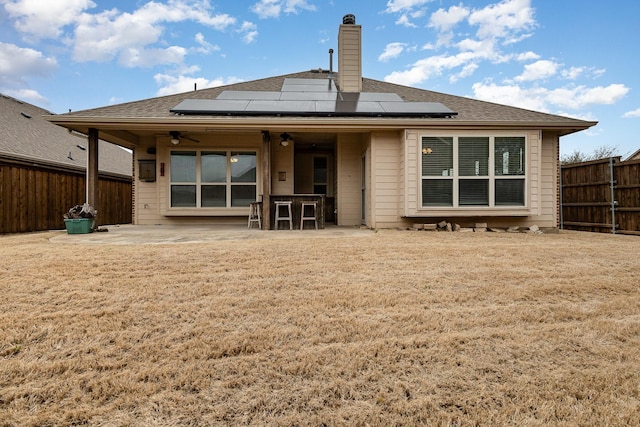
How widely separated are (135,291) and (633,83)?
18.3 meters

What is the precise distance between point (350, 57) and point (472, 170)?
494cm

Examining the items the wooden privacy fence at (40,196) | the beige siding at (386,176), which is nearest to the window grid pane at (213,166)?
the wooden privacy fence at (40,196)

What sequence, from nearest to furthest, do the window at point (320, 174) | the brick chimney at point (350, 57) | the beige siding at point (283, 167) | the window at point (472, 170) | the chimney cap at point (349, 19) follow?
the window at point (472, 170) → the beige siding at point (283, 167) → the brick chimney at point (350, 57) → the chimney cap at point (349, 19) → the window at point (320, 174)

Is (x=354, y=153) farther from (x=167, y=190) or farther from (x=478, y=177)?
(x=167, y=190)

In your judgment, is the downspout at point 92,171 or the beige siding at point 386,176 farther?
the beige siding at point 386,176

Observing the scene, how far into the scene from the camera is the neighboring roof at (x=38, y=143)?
7.93 meters

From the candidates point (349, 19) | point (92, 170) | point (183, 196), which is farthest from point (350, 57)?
point (92, 170)

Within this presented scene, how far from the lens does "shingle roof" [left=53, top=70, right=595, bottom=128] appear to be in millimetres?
6598

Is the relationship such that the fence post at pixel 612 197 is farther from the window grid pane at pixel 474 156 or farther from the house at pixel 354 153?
the window grid pane at pixel 474 156

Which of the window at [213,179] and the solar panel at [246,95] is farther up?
the solar panel at [246,95]

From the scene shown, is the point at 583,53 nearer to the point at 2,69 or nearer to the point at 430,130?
the point at 430,130

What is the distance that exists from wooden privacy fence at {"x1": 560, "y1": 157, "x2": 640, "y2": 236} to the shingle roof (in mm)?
1413

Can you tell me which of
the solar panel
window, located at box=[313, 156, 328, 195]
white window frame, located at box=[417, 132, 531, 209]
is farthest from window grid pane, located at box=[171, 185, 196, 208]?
white window frame, located at box=[417, 132, 531, 209]

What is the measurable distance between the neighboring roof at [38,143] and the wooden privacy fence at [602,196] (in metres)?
12.1
